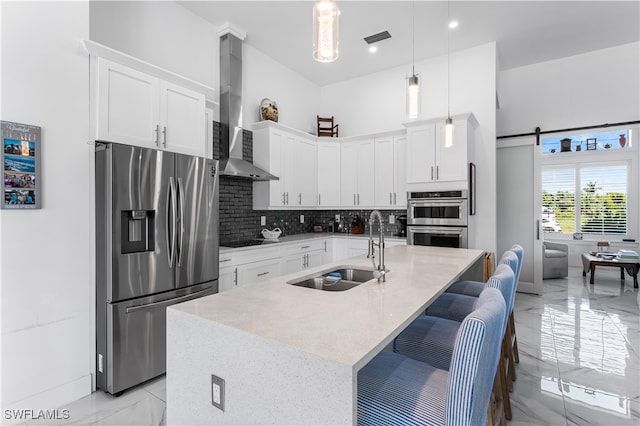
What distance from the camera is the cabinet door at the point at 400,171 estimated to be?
457 cm

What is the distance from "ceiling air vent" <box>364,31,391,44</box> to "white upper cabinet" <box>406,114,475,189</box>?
3.73 ft

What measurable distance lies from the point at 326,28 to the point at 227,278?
2496 mm

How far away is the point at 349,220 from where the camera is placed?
5.38 m

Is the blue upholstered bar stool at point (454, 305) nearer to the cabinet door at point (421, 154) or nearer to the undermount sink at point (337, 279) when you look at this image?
the undermount sink at point (337, 279)

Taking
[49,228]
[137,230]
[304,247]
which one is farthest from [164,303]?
[304,247]

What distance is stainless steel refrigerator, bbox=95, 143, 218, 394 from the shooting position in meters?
2.23

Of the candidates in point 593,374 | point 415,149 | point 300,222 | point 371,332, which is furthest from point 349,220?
point 371,332

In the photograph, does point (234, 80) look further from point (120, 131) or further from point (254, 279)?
point (254, 279)

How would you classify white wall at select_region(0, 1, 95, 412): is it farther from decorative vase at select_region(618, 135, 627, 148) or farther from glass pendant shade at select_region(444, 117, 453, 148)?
decorative vase at select_region(618, 135, 627, 148)

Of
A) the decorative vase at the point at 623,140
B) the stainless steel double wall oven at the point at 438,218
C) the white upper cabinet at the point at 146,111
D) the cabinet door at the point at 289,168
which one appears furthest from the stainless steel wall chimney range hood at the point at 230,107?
the decorative vase at the point at 623,140

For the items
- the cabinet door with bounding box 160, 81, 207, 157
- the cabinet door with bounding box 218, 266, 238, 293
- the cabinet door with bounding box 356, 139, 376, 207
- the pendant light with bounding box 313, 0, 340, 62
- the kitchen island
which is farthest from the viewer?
the cabinet door with bounding box 356, 139, 376, 207

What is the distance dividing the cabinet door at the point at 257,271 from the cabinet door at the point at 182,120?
126cm

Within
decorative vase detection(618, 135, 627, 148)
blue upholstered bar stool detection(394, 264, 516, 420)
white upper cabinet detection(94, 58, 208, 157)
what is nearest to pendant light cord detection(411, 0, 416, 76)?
white upper cabinet detection(94, 58, 208, 157)

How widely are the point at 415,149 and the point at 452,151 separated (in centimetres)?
48
